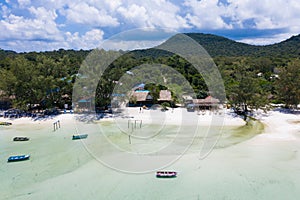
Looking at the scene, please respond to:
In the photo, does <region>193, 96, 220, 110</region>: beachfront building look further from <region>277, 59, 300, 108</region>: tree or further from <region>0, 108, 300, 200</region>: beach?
<region>277, 59, 300, 108</region>: tree

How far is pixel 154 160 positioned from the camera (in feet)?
53.3

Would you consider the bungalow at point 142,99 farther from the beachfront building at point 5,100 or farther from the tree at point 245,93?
the beachfront building at point 5,100

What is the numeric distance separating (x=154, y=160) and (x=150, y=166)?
2.99 ft

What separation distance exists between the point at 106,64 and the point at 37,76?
8541 mm

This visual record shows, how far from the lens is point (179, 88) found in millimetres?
33844

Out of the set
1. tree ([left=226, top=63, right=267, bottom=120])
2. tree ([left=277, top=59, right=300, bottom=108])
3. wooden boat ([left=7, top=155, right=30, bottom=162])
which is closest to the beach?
wooden boat ([left=7, top=155, right=30, bottom=162])

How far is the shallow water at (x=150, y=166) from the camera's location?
12469 millimetres

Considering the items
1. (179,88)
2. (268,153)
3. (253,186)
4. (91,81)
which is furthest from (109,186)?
(179,88)

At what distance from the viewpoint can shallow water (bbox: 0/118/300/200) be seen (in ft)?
40.9

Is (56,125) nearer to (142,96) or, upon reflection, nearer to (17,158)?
(17,158)

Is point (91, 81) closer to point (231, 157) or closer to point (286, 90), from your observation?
point (231, 157)

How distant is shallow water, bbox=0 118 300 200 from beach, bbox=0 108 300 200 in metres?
0.05

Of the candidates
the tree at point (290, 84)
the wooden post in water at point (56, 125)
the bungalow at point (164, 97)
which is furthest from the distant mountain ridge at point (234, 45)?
the wooden post in water at point (56, 125)

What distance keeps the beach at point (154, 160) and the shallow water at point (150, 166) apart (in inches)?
1.9
